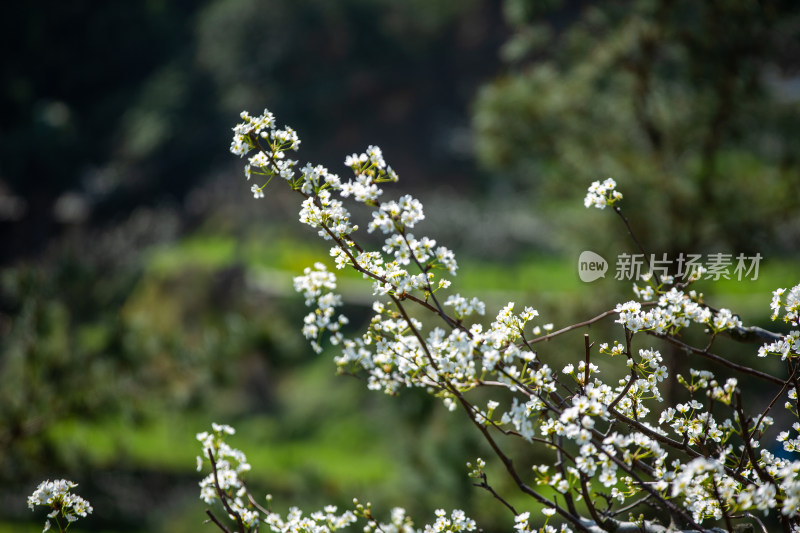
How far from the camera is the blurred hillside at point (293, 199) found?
434 centimetres

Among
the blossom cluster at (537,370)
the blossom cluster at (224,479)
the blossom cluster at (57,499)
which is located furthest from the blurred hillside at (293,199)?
the blossom cluster at (537,370)

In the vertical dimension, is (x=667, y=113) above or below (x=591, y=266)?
above

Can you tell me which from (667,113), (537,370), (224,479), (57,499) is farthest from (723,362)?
(667,113)

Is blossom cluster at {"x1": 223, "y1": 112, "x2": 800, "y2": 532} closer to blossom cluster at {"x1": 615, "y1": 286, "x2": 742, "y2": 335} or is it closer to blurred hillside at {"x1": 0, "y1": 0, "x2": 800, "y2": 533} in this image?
blossom cluster at {"x1": 615, "y1": 286, "x2": 742, "y2": 335}

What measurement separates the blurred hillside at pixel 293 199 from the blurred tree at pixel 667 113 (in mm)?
18

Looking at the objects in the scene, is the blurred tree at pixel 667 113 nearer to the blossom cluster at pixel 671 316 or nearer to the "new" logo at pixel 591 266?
the "new" logo at pixel 591 266

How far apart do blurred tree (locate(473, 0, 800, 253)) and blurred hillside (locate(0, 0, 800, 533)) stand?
2 cm

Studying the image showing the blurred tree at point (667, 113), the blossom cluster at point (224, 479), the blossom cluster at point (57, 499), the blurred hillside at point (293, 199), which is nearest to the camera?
the blossom cluster at point (57, 499)

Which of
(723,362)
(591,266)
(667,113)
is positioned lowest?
(723,362)

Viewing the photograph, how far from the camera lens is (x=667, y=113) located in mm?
4973

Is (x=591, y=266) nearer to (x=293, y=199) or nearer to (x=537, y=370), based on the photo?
(x=537, y=370)

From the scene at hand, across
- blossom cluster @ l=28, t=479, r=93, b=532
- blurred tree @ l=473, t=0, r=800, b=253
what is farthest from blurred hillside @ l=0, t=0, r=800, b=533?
blossom cluster @ l=28, t=479, r=93, b=532

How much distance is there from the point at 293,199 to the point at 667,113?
7.57m

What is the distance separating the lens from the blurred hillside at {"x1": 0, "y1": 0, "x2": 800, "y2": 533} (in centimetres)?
434
